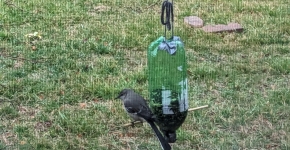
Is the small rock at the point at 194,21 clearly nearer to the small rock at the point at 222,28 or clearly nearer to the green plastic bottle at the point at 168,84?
the small rock at the point at 222,28

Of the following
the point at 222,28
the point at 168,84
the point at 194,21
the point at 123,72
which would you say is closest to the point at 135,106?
the point at 168,84

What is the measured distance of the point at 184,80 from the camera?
3.56 m

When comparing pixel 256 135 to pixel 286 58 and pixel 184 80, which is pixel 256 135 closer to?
pixel 184 80

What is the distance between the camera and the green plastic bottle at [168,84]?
11.1 ft

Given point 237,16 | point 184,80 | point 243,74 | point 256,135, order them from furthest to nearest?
point 237,16
point 243,74
point 256,135
point 184,80

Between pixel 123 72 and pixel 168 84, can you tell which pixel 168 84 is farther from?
pixel 123 72

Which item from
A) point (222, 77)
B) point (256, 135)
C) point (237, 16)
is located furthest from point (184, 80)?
point (237, 16)

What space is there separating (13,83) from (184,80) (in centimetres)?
238

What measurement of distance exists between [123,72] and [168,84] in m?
2.16

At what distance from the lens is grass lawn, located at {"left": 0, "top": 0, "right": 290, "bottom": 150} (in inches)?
179

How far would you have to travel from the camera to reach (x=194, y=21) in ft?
24.0

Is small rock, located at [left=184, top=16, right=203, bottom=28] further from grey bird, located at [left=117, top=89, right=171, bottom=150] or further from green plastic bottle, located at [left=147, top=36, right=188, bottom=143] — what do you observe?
green plastic bottle, located at [left=147, top=36, right=188, bottom=143]

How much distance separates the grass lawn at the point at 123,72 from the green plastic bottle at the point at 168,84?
87 centimetres

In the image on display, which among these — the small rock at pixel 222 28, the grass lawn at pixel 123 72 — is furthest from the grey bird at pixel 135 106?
the small rock at pixel 222 28
